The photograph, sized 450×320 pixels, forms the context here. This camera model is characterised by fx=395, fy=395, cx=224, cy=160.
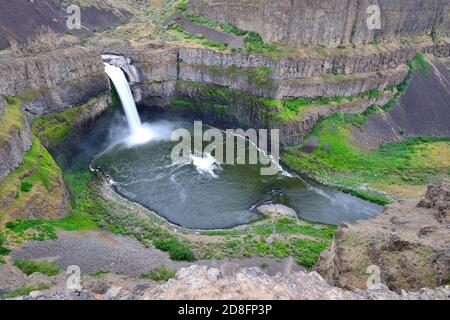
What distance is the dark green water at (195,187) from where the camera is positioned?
36.5 metres

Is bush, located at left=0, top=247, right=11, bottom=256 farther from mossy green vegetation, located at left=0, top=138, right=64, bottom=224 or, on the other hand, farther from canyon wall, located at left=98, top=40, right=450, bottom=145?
canyon wall, located at left=98, top=40, right=450, bottom=145

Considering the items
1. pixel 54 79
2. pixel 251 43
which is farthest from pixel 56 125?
pixel 251 43

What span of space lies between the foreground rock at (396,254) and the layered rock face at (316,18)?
3079 cm

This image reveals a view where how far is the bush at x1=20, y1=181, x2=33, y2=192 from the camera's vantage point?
30300 millimetres

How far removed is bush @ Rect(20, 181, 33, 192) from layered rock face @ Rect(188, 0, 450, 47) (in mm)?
35171

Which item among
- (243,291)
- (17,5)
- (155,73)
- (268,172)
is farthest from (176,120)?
(243,291)

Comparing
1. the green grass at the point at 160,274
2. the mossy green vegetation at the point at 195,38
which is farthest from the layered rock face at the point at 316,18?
the green grass at the point at 160,274

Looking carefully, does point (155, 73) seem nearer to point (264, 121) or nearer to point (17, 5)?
point (264, 121)

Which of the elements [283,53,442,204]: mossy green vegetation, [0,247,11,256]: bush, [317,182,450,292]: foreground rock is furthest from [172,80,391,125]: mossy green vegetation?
[0,247,11,256]: bush

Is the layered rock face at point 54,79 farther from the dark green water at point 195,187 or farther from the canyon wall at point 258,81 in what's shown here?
the canyon wall at point 258,81

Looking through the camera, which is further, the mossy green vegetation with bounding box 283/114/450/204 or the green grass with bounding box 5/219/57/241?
the mossy green vegetation with bounding box 283/114/450/204

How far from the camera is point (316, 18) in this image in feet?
168

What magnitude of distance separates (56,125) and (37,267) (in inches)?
847

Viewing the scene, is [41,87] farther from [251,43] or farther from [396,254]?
[396,254]
